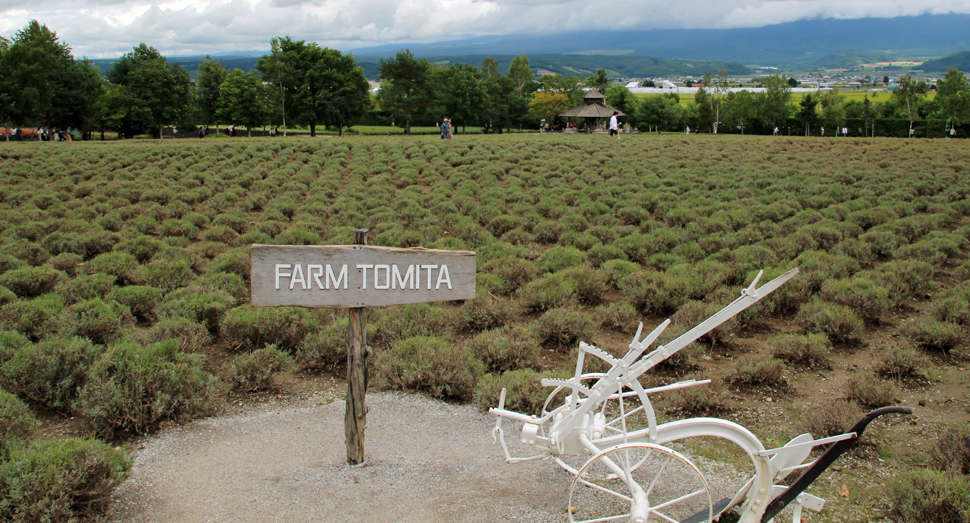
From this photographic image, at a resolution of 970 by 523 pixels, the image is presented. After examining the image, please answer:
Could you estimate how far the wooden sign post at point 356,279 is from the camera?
4.41 metres

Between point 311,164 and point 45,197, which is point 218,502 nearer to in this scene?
point 45,197

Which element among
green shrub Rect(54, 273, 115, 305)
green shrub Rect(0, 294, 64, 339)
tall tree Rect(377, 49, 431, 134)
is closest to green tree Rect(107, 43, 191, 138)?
tall tree Rect(377, 49, 431, 134)

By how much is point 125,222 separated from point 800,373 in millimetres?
15289

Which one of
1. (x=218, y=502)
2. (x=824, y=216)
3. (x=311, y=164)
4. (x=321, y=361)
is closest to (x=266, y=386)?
(x=321, y=361)

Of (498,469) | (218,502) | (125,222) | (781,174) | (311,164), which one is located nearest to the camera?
(218,502)

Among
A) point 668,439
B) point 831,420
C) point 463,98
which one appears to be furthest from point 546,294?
point 463,98

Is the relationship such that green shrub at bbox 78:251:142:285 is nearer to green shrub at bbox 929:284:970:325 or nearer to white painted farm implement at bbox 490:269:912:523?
white painted farm implement at bbox 490:269:912:523

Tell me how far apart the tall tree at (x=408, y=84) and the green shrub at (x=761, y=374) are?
67.9 metres

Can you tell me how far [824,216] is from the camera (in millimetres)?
15844

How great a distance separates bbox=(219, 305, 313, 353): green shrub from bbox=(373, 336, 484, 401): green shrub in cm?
141

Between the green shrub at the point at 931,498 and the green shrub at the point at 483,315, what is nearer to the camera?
the green shrub at the point at 931,498

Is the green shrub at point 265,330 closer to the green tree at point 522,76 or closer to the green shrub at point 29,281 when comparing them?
the green shrub at point 29,281

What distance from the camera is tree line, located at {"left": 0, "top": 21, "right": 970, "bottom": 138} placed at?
56.5 meters

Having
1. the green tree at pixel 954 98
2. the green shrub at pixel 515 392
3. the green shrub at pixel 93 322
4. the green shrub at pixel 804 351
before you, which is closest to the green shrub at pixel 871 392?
the green shrub at pixel 804 351
